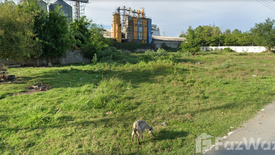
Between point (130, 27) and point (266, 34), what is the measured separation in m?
28.8

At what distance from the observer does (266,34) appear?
3456cm

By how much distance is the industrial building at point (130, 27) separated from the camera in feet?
136

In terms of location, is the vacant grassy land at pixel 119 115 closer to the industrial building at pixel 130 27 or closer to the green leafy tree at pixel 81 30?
the green leafy tree at pixel 81 30

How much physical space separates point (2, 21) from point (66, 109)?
616cm

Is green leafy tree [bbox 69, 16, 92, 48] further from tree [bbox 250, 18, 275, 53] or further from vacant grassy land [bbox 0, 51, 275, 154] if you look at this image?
tree [bbox 250, 18, 275, 53]

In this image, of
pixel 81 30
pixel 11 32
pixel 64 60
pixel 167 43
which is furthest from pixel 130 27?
pixel 11 32

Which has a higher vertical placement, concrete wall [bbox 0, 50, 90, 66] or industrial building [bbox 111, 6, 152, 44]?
industrial building [bbox 111, 6, 152, 44]

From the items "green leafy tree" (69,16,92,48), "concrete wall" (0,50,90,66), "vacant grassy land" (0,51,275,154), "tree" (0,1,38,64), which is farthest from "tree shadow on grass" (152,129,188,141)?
"green leafy tree" (69,16,92,48)

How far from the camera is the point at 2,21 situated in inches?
320

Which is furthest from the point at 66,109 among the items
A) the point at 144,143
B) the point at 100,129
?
the point at 144,143

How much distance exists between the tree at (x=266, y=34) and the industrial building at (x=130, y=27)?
23955mm

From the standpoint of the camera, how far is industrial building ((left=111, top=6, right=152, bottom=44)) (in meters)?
41.5

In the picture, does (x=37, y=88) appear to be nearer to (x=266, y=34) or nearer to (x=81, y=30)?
(x=81, y=30)

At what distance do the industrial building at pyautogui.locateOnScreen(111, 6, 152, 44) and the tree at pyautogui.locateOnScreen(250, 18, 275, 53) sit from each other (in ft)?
78.6
